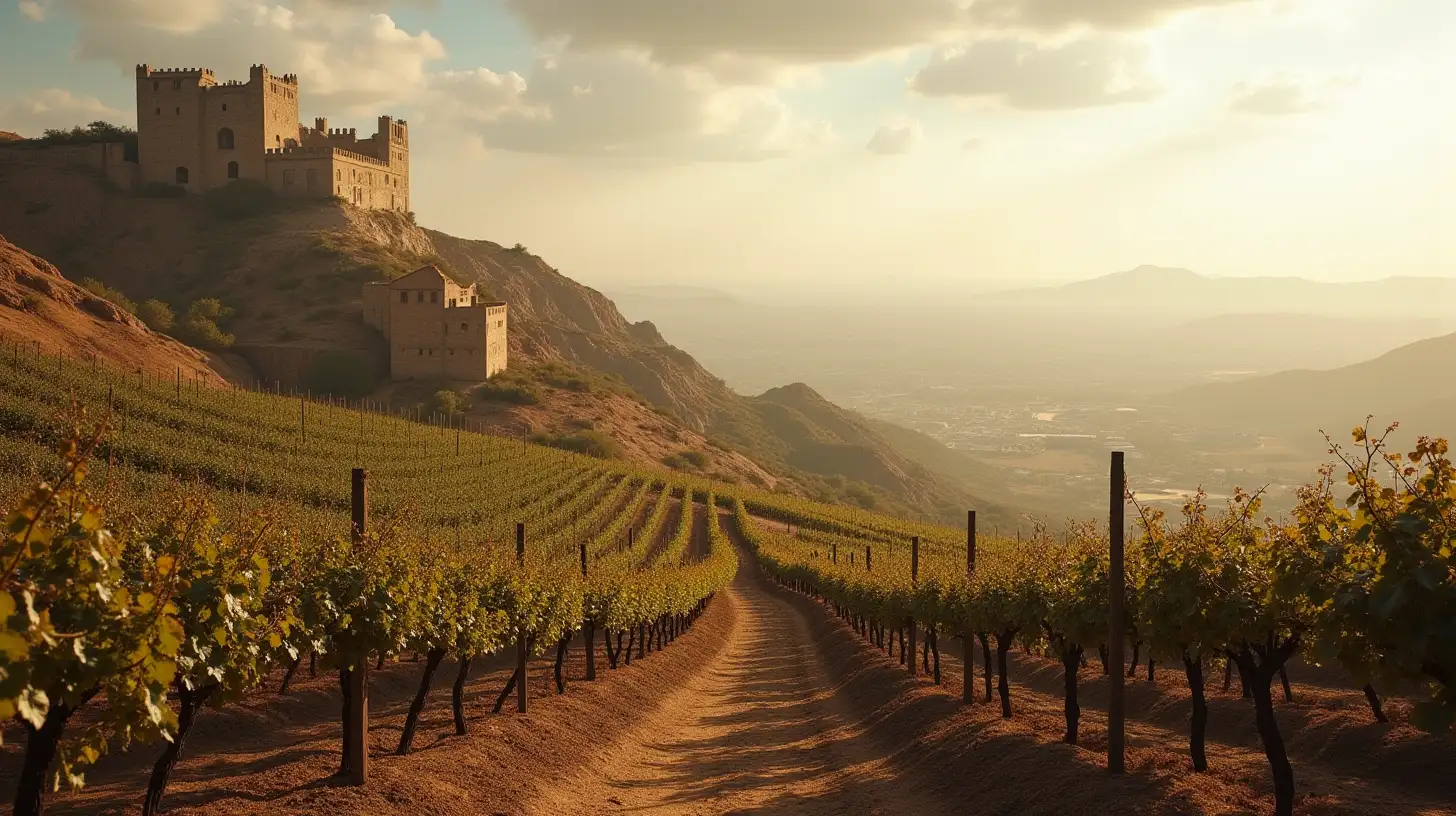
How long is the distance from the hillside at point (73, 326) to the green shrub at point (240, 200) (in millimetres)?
34928

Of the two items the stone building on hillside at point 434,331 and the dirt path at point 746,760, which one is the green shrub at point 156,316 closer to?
the stone building on hillside at point 434,331

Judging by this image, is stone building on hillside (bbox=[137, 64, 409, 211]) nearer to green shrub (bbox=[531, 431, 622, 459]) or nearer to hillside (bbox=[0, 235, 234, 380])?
hillside (bbox=[0, 235, 234, 380])

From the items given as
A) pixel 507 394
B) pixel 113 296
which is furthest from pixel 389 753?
pixel 113 296

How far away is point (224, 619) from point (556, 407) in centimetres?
7522

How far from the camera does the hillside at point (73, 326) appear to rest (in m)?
55.1

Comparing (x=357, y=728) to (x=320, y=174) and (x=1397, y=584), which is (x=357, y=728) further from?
(x=320, y=174)

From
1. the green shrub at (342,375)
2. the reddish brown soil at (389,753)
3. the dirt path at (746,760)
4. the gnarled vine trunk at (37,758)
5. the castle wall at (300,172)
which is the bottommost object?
the dirt path at (746,760)

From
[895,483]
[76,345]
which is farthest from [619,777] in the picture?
[895,483]

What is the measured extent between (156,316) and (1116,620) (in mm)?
81407

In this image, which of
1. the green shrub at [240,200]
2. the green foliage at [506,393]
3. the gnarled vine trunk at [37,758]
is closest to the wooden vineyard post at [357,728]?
the gnarled vine trunk at [37,758]

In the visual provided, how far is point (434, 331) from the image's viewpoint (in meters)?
80.9

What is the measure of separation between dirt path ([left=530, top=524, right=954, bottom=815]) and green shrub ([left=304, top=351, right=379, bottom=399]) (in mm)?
57423

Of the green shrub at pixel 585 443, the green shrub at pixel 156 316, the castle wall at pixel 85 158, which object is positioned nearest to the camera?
the green shrub at pixel 585 443

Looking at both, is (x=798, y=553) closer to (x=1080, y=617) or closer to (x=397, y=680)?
(x=397, y=680)
